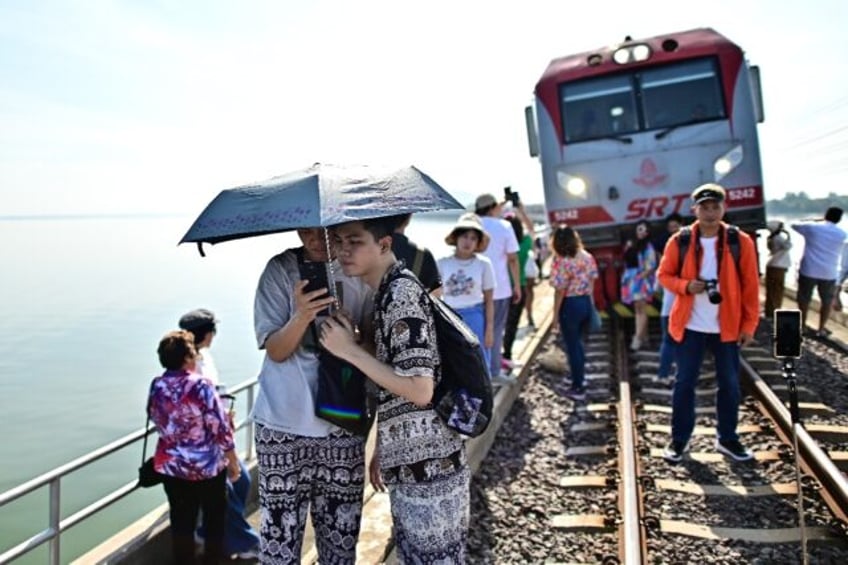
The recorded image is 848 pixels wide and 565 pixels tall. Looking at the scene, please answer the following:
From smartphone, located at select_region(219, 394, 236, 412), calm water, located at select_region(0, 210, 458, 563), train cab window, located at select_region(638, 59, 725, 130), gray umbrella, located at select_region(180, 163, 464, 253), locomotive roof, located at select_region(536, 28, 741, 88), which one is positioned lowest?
calm water, located at select_region(0, 210, 458, 563)

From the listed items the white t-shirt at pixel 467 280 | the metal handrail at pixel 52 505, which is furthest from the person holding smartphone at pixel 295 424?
the white t-shirt at pixel 467 280

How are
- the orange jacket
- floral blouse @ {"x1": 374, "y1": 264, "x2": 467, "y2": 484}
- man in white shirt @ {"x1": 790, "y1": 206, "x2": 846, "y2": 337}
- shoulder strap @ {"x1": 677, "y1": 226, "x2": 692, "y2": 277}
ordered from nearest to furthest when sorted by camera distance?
floral blouse @ {"x1": 374, "y1": 264, "x2": 467, "y2": 484} → the orange jacket → shoulder strap @ {"x1": 677, "y1": 226, "x2": 692, "y2": 277} → man in white shirt @ {"x1": 790, "y1": 206, "x2": 846, "y2": 337}

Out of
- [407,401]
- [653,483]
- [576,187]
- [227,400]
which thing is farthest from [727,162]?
[407,401]

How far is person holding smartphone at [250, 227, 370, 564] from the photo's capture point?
2283 millimetres

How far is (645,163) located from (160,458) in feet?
23.8

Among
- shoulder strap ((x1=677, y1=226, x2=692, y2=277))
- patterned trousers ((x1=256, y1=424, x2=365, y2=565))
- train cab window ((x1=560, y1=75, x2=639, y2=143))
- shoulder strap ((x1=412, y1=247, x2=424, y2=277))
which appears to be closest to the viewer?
patterned trousers ((x1=256, y1=424, x2=365, y2=565))

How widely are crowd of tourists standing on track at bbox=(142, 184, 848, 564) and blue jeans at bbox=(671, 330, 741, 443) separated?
1 centimetres

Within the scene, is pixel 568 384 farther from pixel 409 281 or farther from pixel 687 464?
pixel 409 281

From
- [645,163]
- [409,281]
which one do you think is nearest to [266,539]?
[409,281]

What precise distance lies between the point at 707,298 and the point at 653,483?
1.36 meters

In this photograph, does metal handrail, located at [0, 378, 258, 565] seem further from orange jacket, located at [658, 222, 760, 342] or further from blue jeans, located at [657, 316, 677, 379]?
blue jeans, located at [657, 316, 677, 379]

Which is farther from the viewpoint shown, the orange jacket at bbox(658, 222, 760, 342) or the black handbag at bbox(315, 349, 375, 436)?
the orange jacket at bbox(658, 222, 760, 342)

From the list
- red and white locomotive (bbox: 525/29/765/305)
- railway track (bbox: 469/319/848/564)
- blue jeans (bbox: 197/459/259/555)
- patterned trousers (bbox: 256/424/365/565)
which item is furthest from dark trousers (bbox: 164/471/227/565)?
red and white locomotive (bbox: 525/29/765/305)

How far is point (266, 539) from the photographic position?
2.32 m
